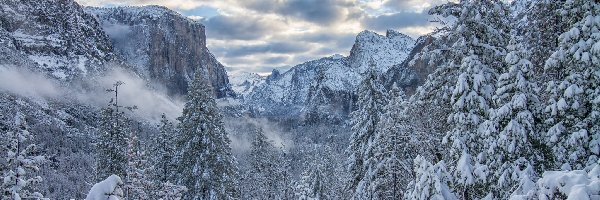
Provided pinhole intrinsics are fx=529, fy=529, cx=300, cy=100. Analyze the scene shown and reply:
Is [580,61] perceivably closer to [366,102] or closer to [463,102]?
[463,102]

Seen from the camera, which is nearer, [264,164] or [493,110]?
[493,110]

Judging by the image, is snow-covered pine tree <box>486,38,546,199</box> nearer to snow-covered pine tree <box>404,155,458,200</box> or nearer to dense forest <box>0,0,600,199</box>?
dense forest <box>0,0,600,199</box>

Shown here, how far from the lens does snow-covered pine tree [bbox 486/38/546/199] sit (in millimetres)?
12680

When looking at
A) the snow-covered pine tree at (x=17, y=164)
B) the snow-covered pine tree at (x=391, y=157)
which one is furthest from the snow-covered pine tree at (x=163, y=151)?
the snow-covered pine tree at (x=17, y=164)

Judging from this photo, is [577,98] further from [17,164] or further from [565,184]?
[17,164]

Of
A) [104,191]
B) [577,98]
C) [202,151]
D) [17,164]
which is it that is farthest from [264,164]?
[104,191]

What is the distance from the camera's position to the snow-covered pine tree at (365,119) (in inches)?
983

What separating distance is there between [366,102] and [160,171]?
792 inches

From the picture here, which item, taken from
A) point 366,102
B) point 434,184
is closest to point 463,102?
point 434,184

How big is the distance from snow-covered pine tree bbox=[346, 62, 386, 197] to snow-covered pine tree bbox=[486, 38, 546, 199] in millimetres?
11114

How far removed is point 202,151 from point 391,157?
478 inches

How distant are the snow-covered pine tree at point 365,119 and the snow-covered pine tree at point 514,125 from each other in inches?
438

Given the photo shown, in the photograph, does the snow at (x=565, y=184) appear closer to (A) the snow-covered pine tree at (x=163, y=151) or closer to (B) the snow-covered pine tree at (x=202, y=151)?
(B) the snow-covered pine tree at (x=202, y=151)

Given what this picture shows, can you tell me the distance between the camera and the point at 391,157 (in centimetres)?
2102
